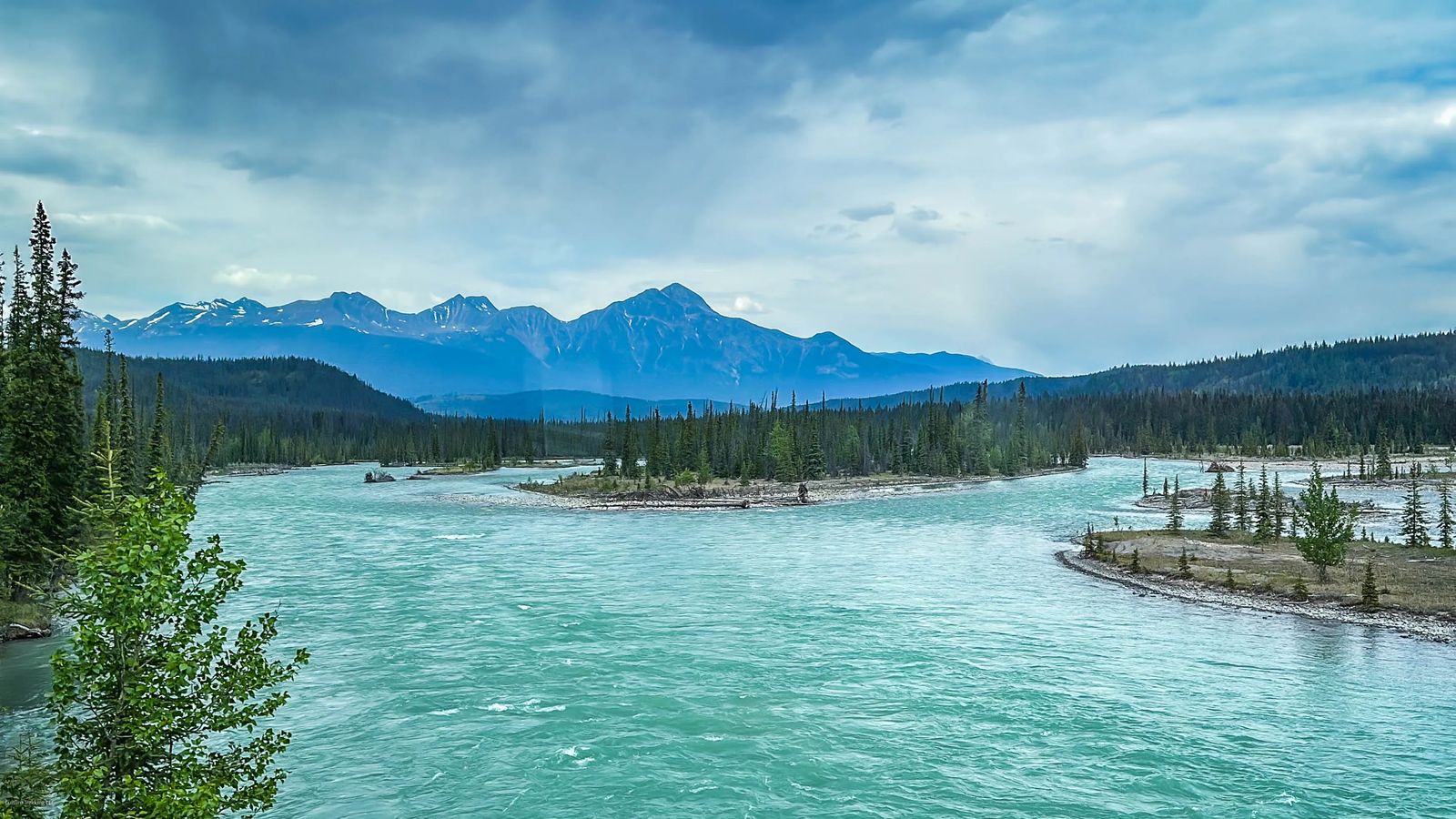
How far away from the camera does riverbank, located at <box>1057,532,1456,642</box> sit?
117 ft

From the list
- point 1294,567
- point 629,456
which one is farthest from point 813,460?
point 1294,567

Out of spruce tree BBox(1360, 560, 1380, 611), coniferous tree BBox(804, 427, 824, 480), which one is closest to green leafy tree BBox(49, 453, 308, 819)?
spruce tree BBox(1360, 560, 1380, 611)

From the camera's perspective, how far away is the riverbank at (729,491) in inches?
3971

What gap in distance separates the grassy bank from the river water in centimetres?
439

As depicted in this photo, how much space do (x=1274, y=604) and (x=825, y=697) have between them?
24402mm

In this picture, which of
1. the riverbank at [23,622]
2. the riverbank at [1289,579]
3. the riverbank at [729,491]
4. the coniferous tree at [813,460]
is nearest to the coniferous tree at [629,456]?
the riverbank at [729,491]

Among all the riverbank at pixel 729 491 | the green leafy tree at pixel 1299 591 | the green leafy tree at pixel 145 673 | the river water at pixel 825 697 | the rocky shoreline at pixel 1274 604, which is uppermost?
the green leafy tree at pixel 145 673

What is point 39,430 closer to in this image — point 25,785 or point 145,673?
point 25,785

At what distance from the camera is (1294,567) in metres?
46.5

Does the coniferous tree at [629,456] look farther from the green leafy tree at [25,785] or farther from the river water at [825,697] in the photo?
the green leafy tree at [25,785]

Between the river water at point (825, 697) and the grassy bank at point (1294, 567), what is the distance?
439 centimetres

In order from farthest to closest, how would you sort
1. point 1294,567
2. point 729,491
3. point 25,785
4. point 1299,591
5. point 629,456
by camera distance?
point 629,456, point 729,491, point 1294,567, point 1299,591, point 25,785

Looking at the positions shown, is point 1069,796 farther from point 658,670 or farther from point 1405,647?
point 1405,647

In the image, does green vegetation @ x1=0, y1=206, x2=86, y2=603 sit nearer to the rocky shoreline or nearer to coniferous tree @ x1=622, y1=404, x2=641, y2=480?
the rocky shoreline
